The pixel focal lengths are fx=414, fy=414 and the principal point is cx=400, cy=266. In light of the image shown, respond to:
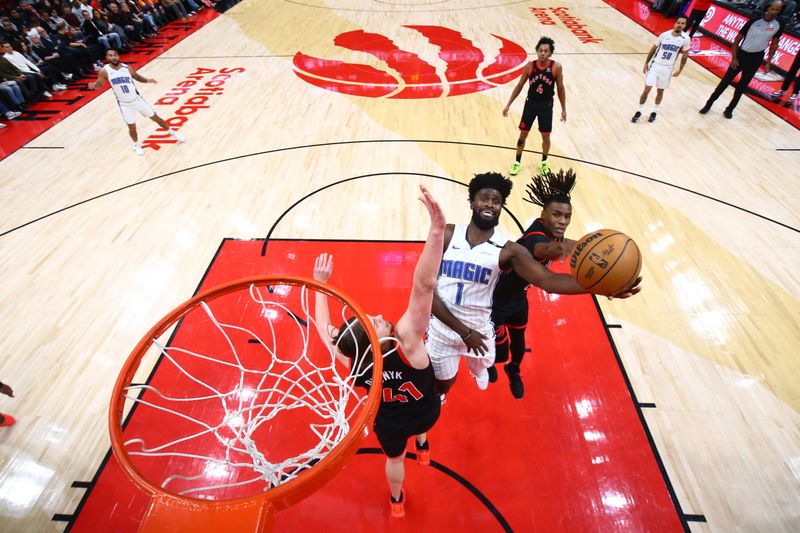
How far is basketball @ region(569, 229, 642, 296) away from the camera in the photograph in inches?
78.8

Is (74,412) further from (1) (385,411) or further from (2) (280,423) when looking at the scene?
(1) (385,411)

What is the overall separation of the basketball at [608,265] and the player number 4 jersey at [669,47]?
6368mm

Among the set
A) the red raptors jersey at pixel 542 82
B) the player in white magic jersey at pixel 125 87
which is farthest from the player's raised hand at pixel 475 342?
the player in white magic jersey at pixel 125 87

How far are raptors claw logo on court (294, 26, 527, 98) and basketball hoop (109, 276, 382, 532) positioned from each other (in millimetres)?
6044

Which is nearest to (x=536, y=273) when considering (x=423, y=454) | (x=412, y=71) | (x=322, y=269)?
(x=322, y=269)

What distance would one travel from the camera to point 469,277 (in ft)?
8.40

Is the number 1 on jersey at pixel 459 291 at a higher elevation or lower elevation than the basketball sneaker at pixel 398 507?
higher

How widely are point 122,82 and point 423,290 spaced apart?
669 cm

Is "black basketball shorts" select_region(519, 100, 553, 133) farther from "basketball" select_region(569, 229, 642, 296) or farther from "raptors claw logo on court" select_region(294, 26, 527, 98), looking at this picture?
"basketball" select_region(569, 229, 642, 296)

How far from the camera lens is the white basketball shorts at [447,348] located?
275cm

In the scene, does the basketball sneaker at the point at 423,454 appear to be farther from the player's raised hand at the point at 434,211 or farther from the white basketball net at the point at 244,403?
the player's raised hand at the point at 434,211

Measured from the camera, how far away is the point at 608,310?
13.4 feet

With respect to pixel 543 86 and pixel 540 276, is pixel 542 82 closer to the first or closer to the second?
pixel 543 86

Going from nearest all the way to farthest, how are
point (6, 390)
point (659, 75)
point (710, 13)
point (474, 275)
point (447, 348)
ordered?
point (474, 275) → point (447, 348) → point (6, 390) → point (659, 75) → point (710, 13)
